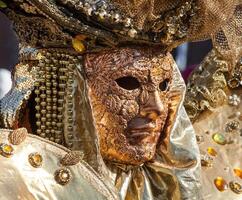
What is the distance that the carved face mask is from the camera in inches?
88.8

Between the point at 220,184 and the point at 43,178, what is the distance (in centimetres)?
75

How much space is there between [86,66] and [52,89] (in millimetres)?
92

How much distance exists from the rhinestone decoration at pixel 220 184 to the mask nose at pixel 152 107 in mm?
445

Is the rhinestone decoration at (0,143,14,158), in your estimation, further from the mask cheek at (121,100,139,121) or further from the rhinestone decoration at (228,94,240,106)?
the rhinestone decoration at (228,94,240,106)

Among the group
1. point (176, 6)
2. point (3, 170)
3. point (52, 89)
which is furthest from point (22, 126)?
point (176, 6)

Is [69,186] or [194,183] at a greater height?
[69,186]

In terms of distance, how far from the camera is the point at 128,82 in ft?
7.50

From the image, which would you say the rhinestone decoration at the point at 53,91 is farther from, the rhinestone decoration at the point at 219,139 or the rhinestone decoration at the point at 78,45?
the rhinestone decoration at the point at 219,139

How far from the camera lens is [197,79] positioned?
2781mm

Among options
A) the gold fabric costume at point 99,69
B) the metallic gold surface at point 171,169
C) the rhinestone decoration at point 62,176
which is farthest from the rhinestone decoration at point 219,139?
the rhinestone decoration at point 62,176

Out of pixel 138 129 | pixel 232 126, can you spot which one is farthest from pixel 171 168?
pixel 232 126

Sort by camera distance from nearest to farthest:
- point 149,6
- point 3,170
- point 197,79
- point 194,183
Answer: point 3,170, point 149,6, point 194,183, point 197,79

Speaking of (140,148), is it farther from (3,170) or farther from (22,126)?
(3,170)

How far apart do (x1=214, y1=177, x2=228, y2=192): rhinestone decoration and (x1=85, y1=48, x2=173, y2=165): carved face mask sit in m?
0.39
